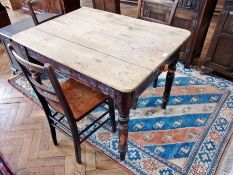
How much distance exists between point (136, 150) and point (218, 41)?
4.64 feet

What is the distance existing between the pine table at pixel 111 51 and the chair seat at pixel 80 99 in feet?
0.70

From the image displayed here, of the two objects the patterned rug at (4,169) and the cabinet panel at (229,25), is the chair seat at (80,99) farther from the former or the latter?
the cabinet panel at (229,25)

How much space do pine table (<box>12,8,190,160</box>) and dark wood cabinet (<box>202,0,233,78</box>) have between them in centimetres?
78

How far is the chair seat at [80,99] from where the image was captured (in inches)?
53.1

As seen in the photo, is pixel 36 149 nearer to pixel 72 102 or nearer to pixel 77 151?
pixel 77 151

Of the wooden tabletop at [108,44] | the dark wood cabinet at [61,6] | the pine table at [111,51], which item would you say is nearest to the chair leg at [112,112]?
the pine table at [111,51]

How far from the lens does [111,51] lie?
1.28 m

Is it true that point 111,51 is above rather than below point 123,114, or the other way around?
above

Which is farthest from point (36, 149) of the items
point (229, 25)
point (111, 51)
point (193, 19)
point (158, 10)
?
point (229, 25)

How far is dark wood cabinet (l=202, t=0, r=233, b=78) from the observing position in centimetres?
191

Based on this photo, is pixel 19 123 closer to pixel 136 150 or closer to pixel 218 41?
pixel 136 150

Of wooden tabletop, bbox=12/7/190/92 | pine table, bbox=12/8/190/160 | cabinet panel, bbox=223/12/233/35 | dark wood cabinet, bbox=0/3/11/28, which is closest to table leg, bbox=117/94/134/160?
pine table, bbox=12/8/190/160

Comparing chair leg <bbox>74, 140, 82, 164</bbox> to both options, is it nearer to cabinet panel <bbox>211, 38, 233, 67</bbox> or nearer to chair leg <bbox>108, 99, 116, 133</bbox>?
chair leg <bbox>108, 99, 116, 133</bbox>

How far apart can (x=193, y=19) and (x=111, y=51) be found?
1.31 meters
